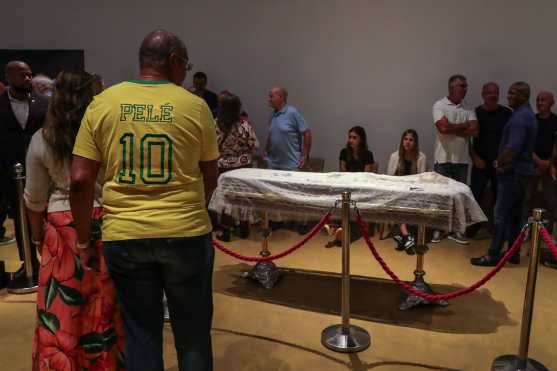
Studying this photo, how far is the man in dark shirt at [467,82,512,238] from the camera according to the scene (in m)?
6.09

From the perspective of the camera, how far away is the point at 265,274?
4785 millimetres

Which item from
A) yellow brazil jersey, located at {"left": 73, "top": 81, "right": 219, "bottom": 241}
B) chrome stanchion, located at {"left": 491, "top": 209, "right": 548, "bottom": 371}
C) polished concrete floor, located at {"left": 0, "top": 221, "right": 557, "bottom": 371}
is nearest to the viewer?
yellow brazil jersey, located at {"left": 73, "top": 81, "right": 219, "bottom": 241}

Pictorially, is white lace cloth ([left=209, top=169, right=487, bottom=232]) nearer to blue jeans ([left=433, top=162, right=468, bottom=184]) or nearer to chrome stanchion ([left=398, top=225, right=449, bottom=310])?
chrome stanchion ([left=398, top=225, right=449, bottom=310])

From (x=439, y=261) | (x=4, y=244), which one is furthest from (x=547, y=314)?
(x=4, y=244)

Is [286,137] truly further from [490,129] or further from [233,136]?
[490,129]

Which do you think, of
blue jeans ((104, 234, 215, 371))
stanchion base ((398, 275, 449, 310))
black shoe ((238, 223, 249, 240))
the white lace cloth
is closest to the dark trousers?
stanchion base ((398, 275, 449, 310))

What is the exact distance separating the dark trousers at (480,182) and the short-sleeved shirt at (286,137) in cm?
210

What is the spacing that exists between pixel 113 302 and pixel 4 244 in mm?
4268

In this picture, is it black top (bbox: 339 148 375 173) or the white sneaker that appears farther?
black top (bbox: 339 148 375 173)

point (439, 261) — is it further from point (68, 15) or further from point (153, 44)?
point (68, 15)

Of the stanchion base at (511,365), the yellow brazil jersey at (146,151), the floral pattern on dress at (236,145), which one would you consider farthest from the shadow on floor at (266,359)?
the floral pattern on dress at (236,145)

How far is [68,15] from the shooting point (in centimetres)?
873

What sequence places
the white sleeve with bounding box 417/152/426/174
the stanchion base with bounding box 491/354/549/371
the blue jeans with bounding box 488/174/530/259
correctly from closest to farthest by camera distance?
the stanchion base with bounding box 491/354/549/371 < the blue jeans with bounding box 488/174/530/259 < the white sleeve with bounding box 417/152/426/174

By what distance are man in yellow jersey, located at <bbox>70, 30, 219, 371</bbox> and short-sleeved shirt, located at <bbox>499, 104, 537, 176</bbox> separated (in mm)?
3613
